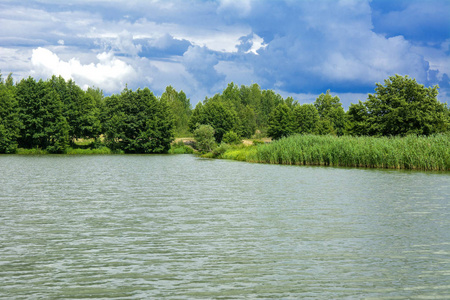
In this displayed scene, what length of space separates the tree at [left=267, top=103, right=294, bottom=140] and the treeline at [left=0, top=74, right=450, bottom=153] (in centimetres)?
25

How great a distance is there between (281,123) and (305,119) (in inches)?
246

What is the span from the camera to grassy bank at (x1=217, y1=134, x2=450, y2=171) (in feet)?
131

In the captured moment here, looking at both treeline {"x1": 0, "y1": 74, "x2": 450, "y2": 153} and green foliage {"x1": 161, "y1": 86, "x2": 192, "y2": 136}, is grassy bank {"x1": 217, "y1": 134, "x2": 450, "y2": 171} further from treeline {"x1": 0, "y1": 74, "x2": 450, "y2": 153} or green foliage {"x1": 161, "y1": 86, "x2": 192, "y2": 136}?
green foliage {"x1": 161, "y1": 86, "x2": 192, "y2": 136}

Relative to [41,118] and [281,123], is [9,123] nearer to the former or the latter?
[41,118]

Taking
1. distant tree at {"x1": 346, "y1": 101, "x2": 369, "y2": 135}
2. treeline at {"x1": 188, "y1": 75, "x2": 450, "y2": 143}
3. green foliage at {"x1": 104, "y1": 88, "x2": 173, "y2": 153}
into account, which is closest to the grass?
green foliage at {"x1": 104, "y1": 88, "x2": 173, "y2": 153}

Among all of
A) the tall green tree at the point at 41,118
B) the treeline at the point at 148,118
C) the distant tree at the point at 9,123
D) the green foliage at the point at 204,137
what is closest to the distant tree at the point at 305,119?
the treeline at the point at 148,118

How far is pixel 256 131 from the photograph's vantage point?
5684 inches

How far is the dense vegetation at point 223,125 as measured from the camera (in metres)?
46.2

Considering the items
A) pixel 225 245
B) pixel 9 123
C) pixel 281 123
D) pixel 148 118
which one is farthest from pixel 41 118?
pixel 225 245

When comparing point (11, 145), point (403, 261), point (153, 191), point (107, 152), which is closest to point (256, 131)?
point (107, 152)

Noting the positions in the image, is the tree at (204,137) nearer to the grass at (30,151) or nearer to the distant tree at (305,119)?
the grass at (30,151)

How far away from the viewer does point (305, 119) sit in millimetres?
116312

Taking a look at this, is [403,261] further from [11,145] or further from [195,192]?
[11,145]

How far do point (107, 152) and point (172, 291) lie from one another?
89.0 m
